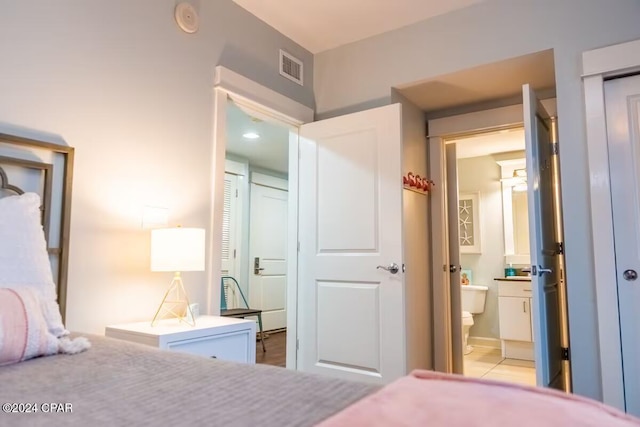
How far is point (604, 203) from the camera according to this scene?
234 cm

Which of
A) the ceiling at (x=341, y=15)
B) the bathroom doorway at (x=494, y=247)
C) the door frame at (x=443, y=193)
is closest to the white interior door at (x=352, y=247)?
the ceiling at (x=341, y=15)

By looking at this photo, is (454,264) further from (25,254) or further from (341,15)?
(25,254)

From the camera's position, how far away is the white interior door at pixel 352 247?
283 cm

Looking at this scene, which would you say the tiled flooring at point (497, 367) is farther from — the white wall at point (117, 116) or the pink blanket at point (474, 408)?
the pink blanket at point (474, 408)

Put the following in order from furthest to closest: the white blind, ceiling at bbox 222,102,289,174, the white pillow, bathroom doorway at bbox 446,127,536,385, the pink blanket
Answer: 1. the white blind
2. bathroom doorway at bbox 446,127,536,385
3. ceiling at bbox 222,102,289,174
4. the white pillow
5. the pink blanket

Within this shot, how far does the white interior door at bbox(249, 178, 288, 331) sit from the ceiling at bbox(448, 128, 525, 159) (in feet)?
8.70

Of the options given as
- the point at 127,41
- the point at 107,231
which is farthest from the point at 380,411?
the point at 127,41

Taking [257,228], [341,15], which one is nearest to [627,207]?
[341,15]

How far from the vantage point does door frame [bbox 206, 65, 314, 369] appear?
2553 millimetres

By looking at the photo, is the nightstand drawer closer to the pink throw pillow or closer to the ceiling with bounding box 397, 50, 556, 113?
the pink throw pillow

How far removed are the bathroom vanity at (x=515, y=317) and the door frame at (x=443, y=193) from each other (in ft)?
4.54

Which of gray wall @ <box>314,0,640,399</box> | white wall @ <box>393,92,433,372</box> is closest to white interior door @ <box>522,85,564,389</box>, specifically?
gray wall @ <box>314,0,640,399</box>

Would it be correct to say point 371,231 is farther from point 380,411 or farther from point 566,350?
point 380,411

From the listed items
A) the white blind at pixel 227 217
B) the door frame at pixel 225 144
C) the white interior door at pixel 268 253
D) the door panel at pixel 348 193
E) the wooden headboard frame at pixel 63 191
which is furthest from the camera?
the white interior door at pixel 268 253
